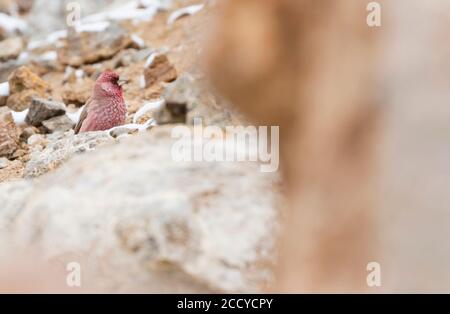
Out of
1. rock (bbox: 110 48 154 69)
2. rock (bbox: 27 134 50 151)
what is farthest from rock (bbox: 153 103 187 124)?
rock (bbox: 110 48 154 69)

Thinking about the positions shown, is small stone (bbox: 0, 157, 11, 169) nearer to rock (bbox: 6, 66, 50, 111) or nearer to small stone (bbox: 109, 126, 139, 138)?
rock (bbox: 6, 66, 50, 111)

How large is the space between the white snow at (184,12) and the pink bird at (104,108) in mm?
3039

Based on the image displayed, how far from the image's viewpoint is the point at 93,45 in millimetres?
9039

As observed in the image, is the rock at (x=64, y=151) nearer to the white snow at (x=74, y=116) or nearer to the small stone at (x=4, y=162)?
the small stone at (x=4, y=162)

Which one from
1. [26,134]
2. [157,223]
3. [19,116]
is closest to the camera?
[157,223]

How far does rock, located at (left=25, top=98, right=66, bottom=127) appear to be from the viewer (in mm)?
6819

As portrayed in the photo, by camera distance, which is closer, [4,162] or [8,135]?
[4,162]

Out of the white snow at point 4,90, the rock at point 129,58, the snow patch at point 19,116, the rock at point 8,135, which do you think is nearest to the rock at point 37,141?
the rock at point 8,135

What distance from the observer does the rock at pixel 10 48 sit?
31.0 ft

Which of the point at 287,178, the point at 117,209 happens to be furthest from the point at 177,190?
the point at 287,178

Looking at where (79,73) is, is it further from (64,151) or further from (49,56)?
(64,151)

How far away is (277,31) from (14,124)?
15.0ft

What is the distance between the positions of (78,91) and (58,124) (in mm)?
1341

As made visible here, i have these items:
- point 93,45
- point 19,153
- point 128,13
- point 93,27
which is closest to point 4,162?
point 19,153
